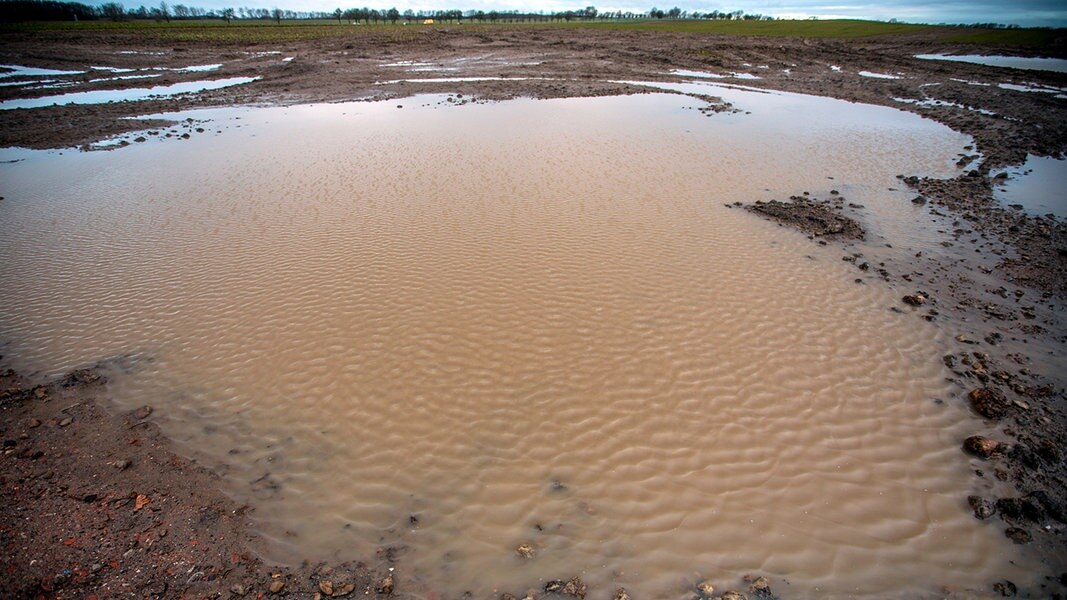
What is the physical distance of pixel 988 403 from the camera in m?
6.75

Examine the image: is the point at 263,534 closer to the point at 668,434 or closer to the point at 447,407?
the point at 447,407

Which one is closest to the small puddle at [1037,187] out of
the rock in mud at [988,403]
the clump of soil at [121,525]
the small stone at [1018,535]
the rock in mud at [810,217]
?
the rock in mud at [810,217]

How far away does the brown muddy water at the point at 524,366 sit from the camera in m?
5.21

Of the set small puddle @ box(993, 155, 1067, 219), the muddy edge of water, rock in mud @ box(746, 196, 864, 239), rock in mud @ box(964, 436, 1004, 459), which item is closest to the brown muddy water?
rock in mud @ box(964, 436, 1004, 459)

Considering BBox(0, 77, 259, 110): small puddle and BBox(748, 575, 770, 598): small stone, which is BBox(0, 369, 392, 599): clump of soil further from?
BBox(0, 77, 259, 110): small puddle

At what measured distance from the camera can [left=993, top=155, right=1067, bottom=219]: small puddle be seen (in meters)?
13.7

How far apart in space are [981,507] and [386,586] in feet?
22.1

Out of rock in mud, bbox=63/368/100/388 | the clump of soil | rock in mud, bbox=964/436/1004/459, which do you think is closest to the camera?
the clump of soil

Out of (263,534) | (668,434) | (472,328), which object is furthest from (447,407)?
(668,434)

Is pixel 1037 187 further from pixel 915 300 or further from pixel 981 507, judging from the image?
pixel 981 507

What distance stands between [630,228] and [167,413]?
10.4m

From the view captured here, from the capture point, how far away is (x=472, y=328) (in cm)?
865

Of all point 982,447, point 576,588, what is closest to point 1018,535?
point 982,447

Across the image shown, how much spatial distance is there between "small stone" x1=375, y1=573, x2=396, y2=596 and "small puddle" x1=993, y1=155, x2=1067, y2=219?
729 inches
